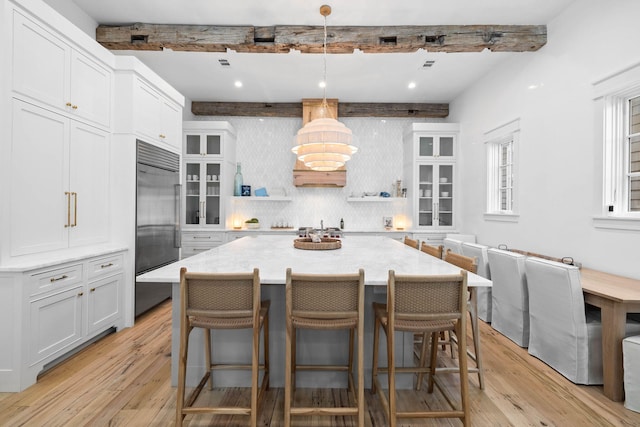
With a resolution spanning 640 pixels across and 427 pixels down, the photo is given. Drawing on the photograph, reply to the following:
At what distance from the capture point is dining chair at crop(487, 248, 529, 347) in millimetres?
2977

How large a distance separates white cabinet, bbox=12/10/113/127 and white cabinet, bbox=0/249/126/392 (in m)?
1.29

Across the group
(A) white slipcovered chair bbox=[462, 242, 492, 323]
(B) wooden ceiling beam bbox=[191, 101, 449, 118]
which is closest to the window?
(A) white slipcovered chair bbox=[462, 242, 492, 323]

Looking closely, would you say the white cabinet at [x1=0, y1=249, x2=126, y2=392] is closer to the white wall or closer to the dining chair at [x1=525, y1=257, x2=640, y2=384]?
the dining chair at [x1=525, y1=257, x2=640, y2=384]

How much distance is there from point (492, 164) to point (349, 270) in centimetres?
378

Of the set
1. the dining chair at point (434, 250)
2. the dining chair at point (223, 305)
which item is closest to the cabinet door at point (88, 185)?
the dining chair at point (223, 305)

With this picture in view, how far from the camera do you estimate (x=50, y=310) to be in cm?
244

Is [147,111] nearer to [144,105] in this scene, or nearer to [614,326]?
[144,105]

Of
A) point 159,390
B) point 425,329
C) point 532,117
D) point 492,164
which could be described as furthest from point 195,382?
point 492,164

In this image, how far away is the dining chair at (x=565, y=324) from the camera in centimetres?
235

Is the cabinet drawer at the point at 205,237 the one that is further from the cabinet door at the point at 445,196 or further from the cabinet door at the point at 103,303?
the cabinet door at the point at 445,196

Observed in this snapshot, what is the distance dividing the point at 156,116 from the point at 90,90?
890 mm

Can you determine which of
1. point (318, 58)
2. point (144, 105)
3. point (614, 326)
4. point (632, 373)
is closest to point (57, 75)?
point (144, 105)

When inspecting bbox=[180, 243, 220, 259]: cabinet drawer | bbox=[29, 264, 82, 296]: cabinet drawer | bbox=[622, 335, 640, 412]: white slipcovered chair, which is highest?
bbox=[29, 264, 82, 296]: cabinet drawer

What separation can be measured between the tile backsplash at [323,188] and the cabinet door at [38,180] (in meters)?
3.58
